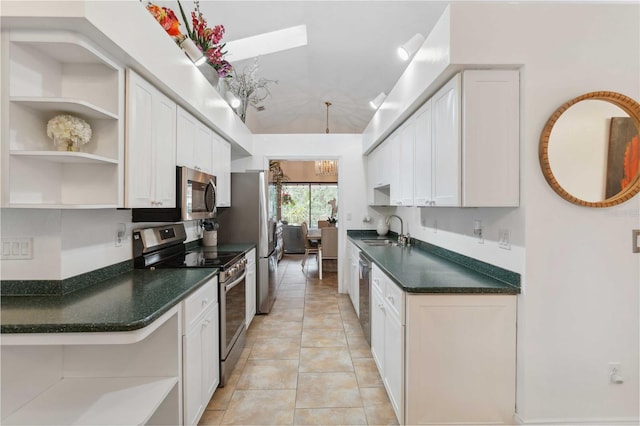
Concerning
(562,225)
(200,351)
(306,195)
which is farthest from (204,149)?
(306,195)

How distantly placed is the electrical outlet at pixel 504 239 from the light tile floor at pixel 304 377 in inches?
51.4

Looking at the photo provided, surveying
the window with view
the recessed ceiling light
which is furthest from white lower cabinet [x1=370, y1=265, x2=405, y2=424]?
the window with view

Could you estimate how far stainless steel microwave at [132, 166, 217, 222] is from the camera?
231cm

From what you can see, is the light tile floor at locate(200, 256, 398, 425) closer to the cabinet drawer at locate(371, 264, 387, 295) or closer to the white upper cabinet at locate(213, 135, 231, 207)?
the cabinet drawer at locate(371, 264, 387, 295)

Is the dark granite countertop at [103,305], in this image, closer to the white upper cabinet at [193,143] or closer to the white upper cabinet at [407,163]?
the white upper cabinet at [193,143]

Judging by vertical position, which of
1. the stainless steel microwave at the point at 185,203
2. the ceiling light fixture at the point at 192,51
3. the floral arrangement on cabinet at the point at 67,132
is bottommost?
the stainless steel microwave at the point at 185,203

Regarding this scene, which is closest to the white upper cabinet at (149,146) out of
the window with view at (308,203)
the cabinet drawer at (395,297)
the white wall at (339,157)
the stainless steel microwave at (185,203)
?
the stainless steel microwave at (185,203)

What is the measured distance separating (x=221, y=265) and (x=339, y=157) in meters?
3.01

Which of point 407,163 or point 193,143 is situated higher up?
point 193,143

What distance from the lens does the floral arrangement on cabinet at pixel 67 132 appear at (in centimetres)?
148

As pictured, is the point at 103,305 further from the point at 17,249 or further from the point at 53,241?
the point at 17,249

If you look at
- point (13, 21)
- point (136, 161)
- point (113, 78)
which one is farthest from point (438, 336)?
point (13, 21)

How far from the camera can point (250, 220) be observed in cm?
391

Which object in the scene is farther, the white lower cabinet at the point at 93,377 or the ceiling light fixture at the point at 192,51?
the ceiling light fixture at the point at 192,51
